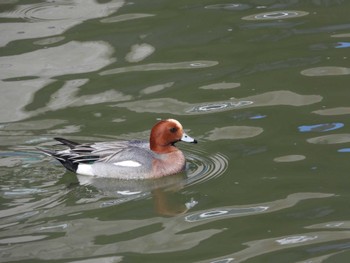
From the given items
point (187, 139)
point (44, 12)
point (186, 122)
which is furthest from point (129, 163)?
point (44, 12)

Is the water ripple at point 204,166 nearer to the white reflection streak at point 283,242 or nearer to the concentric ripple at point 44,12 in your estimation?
the white reflection streak at point 283,242

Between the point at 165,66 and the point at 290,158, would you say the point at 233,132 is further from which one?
the point at 165,66

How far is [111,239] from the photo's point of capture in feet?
25.5

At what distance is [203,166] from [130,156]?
635 millimetres

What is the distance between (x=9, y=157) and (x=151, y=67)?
8.36ft

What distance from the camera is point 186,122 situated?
10.3 meters

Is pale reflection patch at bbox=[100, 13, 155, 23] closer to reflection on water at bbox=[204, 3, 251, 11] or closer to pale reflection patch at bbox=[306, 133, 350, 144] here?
reflection on water at bbox=[204, 3, 251, 11]

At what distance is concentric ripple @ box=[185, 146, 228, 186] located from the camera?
909 centimetres

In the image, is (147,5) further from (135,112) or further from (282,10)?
(135,112)

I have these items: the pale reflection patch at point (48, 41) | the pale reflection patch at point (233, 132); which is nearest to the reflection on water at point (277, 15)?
the pale reflection patch at point (48, 41)

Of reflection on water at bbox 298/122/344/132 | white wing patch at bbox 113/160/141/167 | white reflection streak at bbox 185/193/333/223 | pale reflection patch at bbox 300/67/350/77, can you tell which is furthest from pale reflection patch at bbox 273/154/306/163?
pale reflection patch at bbox 300/67/350/77

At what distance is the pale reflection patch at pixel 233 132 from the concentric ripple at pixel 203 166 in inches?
10.4

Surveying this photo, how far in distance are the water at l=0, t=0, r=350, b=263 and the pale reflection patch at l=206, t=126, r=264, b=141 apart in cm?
2

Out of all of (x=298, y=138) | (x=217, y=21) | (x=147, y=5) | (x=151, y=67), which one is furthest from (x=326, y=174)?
(x=147, y=5)
